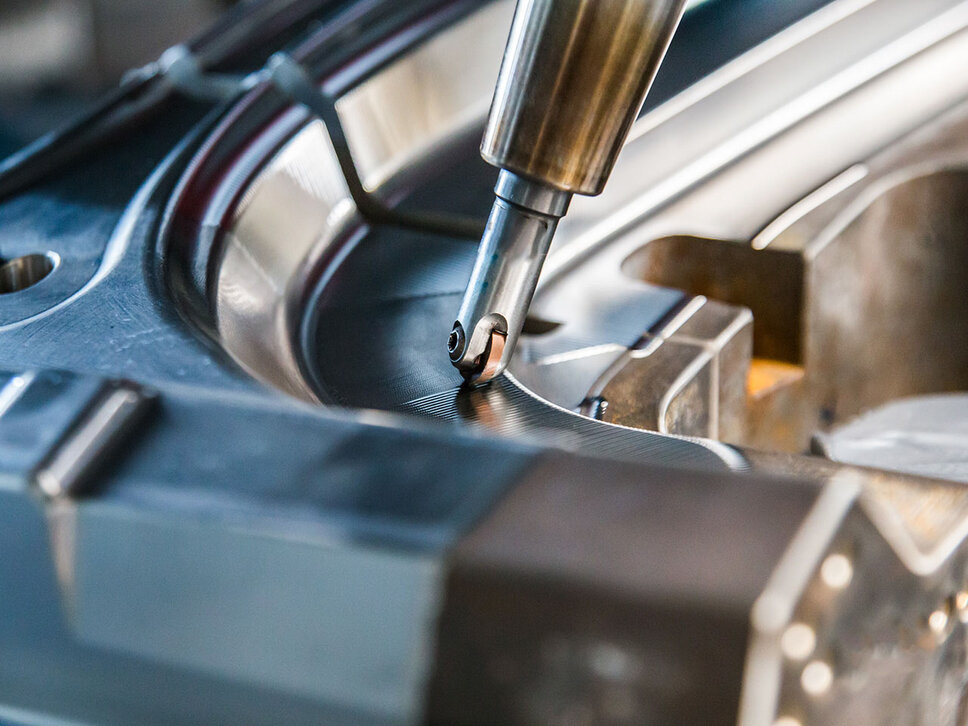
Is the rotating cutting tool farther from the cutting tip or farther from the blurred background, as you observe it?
the blurred background

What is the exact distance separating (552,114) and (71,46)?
331 centimetres

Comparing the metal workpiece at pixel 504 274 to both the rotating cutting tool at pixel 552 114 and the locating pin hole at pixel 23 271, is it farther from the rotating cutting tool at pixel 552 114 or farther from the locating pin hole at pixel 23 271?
the locating pin hole at pixel 23 271

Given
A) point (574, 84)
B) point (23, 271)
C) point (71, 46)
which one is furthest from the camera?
point (71, 46)

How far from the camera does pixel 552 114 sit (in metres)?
0.47

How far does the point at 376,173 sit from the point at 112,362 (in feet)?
1.42

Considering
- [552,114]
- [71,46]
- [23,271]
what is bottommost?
[71,46]

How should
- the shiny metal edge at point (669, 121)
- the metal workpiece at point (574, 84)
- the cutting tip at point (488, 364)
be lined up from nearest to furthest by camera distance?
Result: 1. the metal workpiece at point (574, 84)
2. the cutting tip at point (488, 364)
3. the shiny metal edge at point (669, 121)

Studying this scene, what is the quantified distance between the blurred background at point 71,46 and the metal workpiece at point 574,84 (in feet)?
7.99

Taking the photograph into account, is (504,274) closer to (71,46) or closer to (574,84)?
(574,84)

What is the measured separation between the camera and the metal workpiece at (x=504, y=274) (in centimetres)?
51

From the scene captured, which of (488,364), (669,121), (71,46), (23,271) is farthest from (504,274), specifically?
(71,46)

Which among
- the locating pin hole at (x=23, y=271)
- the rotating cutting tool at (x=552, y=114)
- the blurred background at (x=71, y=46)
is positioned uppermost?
the rotating cutting tool at (x=552, y=114)

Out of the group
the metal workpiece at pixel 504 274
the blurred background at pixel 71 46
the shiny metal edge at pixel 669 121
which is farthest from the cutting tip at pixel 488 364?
the blurred background at pixel 71 46

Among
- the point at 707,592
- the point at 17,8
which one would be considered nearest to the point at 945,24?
the point at 707,592
